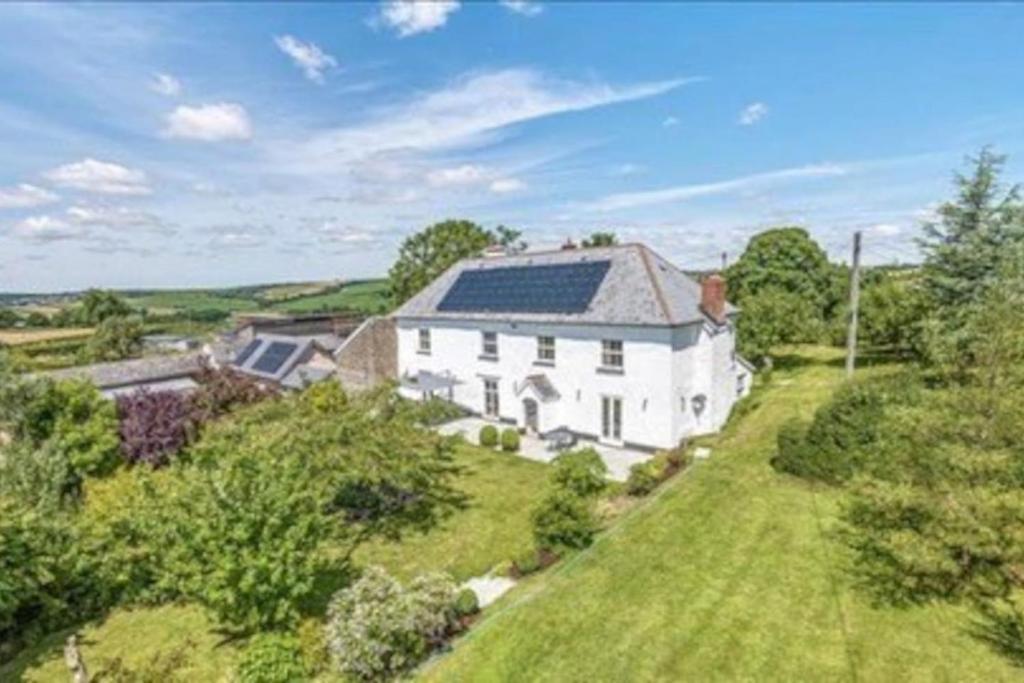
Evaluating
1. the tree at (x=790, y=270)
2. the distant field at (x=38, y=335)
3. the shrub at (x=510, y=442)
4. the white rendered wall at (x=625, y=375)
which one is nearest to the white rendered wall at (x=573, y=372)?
the white rendered wall at (x=625, y=375)

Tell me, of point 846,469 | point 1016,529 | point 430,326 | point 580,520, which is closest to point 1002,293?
point 1016,529

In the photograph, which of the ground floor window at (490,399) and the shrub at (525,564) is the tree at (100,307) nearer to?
the ground floor window at (490,399)

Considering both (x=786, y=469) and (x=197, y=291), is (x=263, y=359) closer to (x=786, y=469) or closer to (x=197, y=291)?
(x=786, y=469)

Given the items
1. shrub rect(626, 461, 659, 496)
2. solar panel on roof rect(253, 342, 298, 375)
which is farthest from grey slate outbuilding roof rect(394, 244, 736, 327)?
solar panel on roof rect(253, 342, 298, 375)

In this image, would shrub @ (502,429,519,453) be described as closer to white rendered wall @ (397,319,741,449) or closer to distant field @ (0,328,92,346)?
white rendered wall @ (397,319,741,449)

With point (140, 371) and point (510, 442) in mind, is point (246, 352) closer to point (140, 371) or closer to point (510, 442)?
point (140, 371)

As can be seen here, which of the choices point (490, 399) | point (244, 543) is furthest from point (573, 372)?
point (244, 543)
